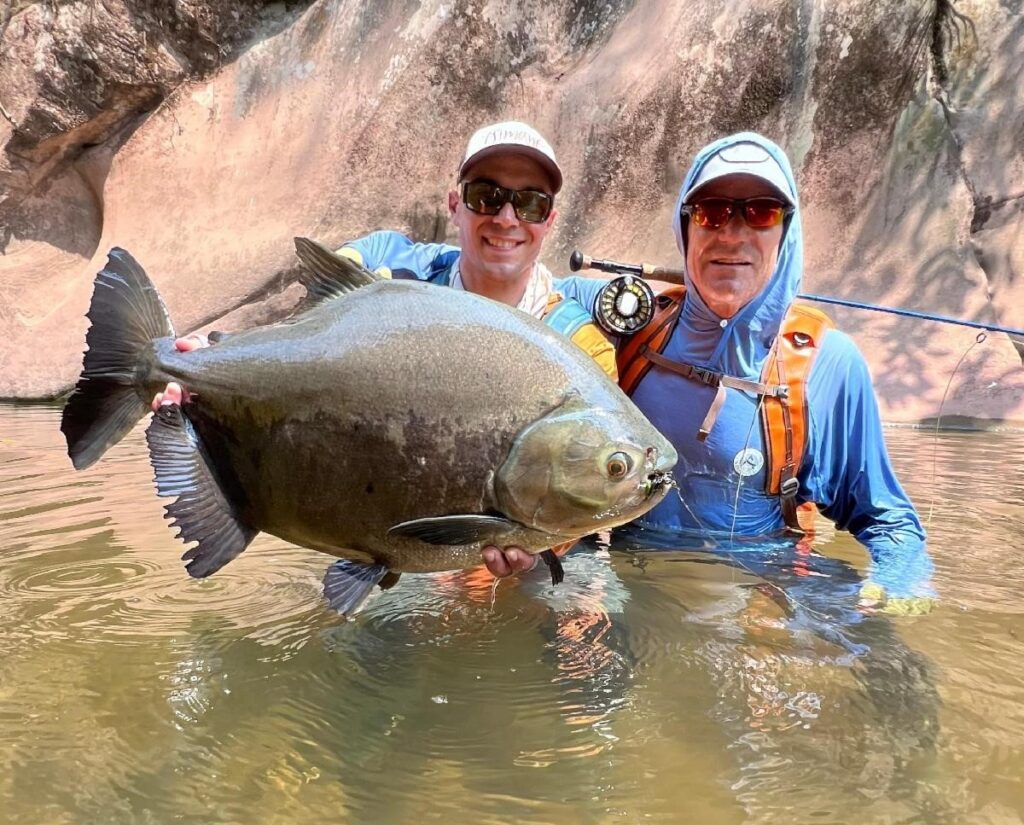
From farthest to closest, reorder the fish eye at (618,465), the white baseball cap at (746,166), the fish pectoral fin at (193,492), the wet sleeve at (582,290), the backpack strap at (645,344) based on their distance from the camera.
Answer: the wet sleeve at (582,290) → the backpack strap at (645,344) → the white baseball cap at (746,166) → the fish pectoral fin at (193,492) → the fish eye at (618,465)

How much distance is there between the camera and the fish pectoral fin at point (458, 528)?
191 centimetres

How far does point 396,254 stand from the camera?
11.6 feet

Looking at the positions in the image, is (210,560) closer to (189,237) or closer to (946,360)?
(946,360)

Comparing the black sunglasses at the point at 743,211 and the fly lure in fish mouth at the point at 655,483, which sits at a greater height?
the black sunglasses at the point at 743,211

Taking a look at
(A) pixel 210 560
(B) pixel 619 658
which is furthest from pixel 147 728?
(B) pixel 619 658

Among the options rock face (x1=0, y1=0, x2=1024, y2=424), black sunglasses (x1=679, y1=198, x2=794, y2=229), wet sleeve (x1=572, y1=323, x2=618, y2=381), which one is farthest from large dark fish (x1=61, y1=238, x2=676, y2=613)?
rock face (x1=0, y1=0, x2=1024, y2=424)

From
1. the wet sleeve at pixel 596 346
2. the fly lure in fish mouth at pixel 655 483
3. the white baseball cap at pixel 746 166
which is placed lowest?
the fly lure in fish mouth at pixel 655 483

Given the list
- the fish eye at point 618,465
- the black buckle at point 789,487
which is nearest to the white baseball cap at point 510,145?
the black buckle at point 789,487

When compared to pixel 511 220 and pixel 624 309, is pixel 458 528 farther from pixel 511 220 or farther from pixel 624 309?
pixel 624 309

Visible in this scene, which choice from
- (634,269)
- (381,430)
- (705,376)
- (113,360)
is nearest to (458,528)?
(381,430)

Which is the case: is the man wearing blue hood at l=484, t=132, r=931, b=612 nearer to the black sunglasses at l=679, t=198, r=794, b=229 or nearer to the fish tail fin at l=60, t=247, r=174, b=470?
the black sunglasses at l=679, t=198, r=794, b=229

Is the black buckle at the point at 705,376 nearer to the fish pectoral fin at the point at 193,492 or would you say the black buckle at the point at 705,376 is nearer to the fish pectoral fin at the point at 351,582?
the fish pectoral fin at the point at 351,582

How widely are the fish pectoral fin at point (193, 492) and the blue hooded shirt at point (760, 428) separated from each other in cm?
A: 168

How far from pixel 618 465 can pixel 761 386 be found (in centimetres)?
146
